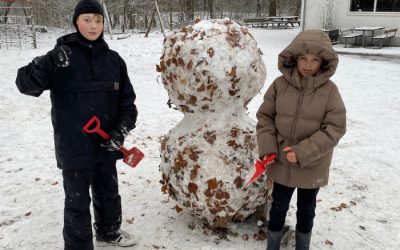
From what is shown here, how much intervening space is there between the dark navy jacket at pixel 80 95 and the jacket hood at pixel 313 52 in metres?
1.26

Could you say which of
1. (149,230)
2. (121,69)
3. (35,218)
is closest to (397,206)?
(149,230)

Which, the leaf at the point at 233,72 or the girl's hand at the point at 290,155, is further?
the leaf at the point at 233,72

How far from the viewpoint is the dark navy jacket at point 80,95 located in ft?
8.15

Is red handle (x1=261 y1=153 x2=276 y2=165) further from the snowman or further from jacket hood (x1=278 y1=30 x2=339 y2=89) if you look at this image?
jacket hood (x1=278 y1=30 x2=339 y2=89)

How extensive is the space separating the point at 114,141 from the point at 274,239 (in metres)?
1.41

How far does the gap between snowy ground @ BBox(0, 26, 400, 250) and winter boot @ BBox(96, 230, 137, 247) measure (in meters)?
0.08

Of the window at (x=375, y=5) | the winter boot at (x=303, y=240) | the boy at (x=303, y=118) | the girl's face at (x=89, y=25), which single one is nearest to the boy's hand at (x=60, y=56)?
the girl's face at (x=89, y=25)

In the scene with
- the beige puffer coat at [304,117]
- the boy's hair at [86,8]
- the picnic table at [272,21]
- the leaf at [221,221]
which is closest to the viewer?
the beige puffer coat at [304,117]

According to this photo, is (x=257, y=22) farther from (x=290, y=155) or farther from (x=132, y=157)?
(x=290, y=155)

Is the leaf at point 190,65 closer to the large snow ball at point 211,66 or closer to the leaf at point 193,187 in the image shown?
the large snow ball at point 211,66

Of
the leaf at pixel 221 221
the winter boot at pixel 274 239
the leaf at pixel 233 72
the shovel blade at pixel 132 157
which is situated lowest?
the winter boot at pixel 274 239

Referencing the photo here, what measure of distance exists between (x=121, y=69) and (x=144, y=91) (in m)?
6.11

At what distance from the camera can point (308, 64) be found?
2.45 metres

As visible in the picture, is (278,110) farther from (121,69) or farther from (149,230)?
(149,230)
